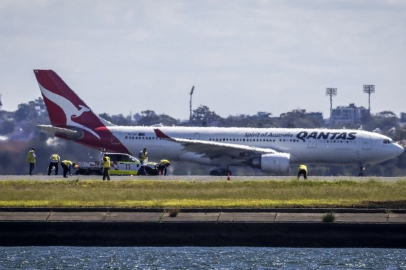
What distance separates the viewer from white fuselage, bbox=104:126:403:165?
205ft

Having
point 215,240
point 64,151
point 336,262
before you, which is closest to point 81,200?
point 215,240

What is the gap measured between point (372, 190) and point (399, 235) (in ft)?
30.8

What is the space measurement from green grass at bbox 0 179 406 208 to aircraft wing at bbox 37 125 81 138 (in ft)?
63.6

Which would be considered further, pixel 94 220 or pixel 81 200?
pixel 81 200

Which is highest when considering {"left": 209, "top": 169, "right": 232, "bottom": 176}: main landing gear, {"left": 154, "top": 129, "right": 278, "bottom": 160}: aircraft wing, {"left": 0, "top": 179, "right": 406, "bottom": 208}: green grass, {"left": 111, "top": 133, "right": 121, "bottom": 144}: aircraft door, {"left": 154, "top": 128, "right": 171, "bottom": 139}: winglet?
{"left": 154, "top": 128, "right": 171, "bottom": 139}: winglet

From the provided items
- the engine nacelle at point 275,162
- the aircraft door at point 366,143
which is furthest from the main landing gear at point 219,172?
the aircraft door at point 366,143

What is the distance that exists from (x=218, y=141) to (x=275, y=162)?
5.26m

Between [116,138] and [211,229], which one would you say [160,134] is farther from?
[211,229]

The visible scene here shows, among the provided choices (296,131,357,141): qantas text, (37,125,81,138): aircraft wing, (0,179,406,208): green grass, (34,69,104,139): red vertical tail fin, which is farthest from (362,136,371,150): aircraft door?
(37,125,81,138): aircraft wing

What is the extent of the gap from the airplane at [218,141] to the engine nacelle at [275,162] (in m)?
0.09

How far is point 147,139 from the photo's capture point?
64.0 meters

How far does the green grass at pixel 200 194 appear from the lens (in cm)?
3328

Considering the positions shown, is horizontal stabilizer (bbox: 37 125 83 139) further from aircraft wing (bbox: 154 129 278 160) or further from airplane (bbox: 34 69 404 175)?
aircraft wing (bbox: 154 129 278 160)

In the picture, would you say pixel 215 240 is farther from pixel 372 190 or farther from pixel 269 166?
pixel 269 166
